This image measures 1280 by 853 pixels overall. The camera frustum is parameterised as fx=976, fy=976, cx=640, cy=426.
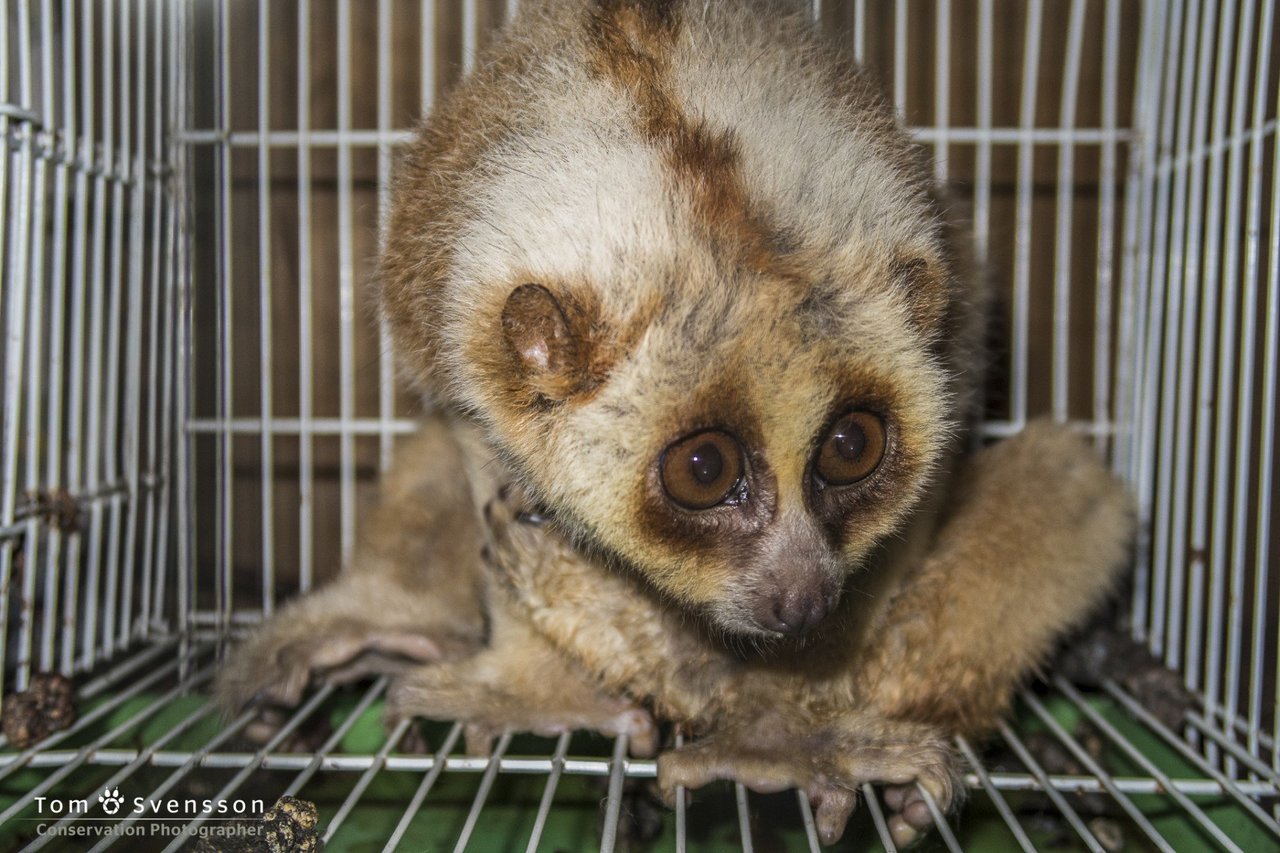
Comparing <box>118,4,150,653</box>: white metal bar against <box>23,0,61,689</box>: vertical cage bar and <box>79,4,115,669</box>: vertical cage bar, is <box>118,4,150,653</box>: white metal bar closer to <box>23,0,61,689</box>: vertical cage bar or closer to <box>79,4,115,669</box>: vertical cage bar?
<box>79,4,115,669</box>: vertical cage bar

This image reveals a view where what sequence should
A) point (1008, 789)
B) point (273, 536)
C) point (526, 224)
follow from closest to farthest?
point (526, 224)
point (1008, 789)
point (273, 536)

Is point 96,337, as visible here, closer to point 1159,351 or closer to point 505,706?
point 505,706

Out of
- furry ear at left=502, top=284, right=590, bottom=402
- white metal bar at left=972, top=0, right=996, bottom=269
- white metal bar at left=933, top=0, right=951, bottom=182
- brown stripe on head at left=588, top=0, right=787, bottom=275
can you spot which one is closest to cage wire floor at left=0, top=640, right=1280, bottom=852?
furry ear at left=502, top=284, right=590, bottom=402

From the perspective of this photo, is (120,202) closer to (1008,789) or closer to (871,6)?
(871,6)

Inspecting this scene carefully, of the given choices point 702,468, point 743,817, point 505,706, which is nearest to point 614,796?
point 743,817

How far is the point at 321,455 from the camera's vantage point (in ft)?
10.7

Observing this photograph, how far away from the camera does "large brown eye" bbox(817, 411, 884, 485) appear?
1559mm

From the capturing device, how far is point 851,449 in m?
1.58

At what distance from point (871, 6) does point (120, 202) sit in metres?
2.19

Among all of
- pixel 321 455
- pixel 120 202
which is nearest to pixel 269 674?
pixel 321 455

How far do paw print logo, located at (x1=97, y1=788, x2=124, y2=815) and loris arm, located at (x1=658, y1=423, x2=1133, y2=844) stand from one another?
96 centimetres

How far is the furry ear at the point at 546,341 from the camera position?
59.4 inches

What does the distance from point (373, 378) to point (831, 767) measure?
2009 millimetres

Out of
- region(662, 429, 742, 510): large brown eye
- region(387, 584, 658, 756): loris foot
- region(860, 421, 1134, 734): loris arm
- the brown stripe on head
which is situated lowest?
region(387, 584, 658, 756): loris foot
